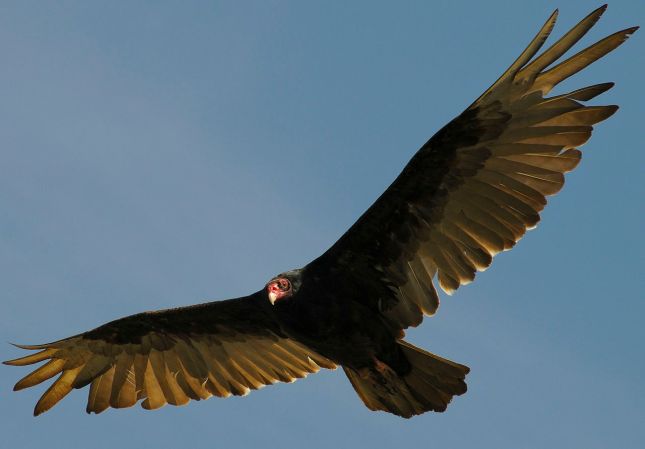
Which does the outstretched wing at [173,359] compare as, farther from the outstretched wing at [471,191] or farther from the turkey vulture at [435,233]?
the outstretched wing at [471,191]

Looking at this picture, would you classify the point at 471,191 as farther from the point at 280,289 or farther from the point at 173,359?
the point at 173,359

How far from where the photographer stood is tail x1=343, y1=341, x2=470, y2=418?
26.1ft

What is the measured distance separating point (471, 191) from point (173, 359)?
2846mm

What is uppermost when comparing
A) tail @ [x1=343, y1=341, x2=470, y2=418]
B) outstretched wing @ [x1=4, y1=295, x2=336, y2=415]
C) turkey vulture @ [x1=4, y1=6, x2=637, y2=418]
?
outstretched wing @ [x1=4, y1=295, x2=336, y2=415]

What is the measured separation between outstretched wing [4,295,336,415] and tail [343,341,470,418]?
813mm

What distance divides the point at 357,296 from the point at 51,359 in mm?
2554

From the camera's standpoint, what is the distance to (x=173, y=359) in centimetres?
945

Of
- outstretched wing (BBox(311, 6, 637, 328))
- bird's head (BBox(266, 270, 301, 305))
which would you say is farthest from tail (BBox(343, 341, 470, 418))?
bird's head (BBox(266, 270, 301, 305))

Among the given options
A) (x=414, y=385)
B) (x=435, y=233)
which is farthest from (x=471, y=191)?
(x=414, y=385)

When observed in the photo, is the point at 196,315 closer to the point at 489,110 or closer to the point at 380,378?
the point at 380,378

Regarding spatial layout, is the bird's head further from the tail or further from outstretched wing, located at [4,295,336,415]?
outstretched wing, located at [4,295,336,415]

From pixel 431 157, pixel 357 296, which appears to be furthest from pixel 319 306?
pixel 431 157

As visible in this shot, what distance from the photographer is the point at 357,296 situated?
8.19 meters

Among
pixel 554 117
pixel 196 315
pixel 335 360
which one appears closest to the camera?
pixel 554 117
